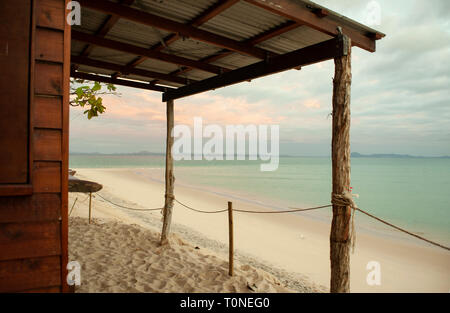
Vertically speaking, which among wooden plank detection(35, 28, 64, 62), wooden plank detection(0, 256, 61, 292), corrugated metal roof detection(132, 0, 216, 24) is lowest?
wooden plank detection(0, 256, 61, 292)

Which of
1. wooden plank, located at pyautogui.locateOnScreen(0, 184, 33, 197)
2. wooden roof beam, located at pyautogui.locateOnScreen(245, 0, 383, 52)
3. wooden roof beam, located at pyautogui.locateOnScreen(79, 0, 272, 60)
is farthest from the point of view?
wooden roof beam, located at pyautogui.locateOnScreen(79, 0, 272, 60)

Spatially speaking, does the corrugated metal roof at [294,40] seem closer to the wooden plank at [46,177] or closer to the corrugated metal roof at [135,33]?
the corrugated metal roof at [135,33]

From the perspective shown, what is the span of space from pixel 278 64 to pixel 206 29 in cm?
101

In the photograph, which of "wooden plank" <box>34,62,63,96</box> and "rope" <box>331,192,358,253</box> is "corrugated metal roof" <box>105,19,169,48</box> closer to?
"wooden plank" <box>34,62,63,96</box>

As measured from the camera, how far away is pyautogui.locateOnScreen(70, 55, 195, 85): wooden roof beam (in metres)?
4.18

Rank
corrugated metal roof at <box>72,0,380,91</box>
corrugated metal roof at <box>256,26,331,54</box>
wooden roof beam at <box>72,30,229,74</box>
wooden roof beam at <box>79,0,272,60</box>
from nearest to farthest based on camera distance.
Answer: wooden roof beam at <box>79,0,272,60</box>, corrugated metal roof at <box>72,0,380,91</box>, corrugated metal roof at <box>256,26,331,54</box>, wooden roof beam at <box>72,30,229,74</box>

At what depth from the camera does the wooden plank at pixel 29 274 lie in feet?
5.74

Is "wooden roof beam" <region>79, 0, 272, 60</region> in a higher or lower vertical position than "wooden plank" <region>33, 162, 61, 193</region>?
higher

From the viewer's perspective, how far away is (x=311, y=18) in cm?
266

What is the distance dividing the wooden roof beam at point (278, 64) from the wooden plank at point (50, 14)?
7.96 feet

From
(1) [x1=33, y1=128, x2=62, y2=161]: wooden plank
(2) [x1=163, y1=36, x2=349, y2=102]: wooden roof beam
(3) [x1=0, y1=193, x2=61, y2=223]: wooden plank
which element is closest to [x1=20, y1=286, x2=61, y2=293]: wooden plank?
(3) [x1=0, y1=193, x2=61, y2=223]: wooden plank

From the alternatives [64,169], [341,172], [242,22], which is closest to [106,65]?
[242,22]

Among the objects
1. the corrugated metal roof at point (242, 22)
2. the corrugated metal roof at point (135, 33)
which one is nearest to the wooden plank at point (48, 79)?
the corrugated metal roof at point (135, 33)

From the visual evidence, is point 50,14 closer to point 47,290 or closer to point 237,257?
point 47,290
